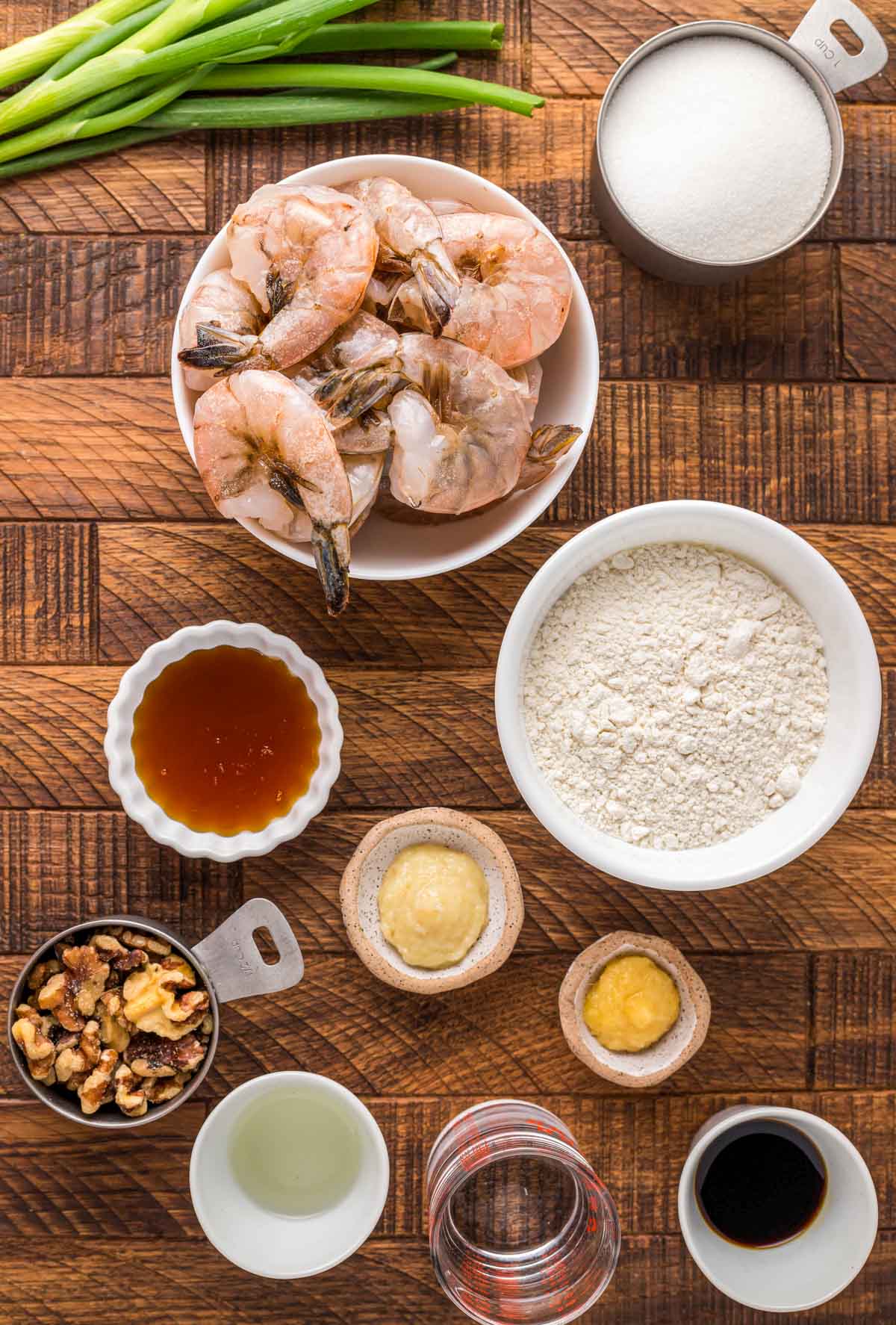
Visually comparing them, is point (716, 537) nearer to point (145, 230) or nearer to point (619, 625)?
point (619, 625)

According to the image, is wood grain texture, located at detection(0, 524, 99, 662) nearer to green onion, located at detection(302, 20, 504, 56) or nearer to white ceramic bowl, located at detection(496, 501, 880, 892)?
white ceramic bowl, located at detection(496, 501, 880, 892)

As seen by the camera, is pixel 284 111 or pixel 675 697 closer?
pixel 675 697

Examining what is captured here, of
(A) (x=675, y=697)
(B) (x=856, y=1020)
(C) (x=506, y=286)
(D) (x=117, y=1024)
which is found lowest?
(B) (x=856, y=1020)

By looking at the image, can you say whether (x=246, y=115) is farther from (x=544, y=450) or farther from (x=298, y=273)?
(x=544, y=450)

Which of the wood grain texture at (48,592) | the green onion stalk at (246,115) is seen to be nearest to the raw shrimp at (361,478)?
the wood grain texture at (48,592)

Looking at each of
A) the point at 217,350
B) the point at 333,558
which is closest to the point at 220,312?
the point at 217,350

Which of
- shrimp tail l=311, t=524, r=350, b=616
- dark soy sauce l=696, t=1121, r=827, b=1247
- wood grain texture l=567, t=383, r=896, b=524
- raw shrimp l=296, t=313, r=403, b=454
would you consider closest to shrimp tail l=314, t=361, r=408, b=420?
raw shrimp l=296, t=313, r=403, b=454
